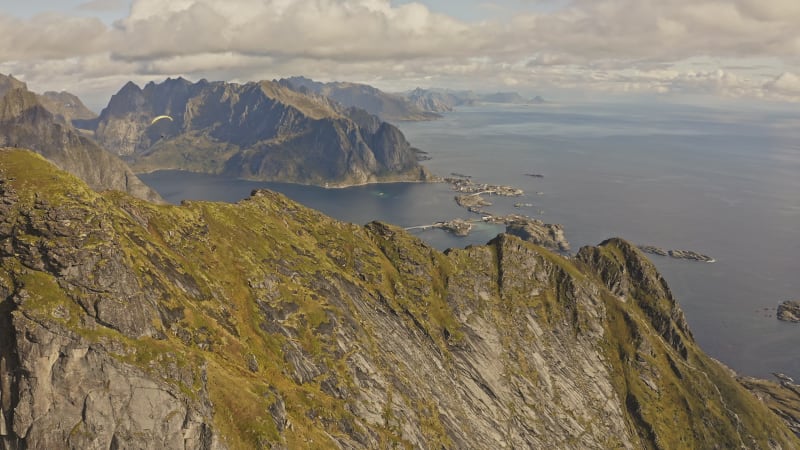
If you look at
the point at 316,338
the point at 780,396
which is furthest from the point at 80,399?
the point at 780,396

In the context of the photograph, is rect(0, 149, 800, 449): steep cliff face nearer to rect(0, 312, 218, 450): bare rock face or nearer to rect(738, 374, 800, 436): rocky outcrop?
rect(0, 312, 218, 450): bare rock face

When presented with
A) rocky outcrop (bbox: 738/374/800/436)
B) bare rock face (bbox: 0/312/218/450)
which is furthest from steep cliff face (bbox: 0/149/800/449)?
rocky outcrop (bbox: 738/374/800/436)

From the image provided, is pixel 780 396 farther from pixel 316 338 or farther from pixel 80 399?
pixel 80 399

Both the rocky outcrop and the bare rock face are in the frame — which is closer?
the bare rock face

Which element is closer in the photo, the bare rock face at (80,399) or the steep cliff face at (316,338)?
the bare rock face at (80,399)

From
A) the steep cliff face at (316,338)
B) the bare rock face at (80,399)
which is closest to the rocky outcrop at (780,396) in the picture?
the steep cliff face at (316,338)

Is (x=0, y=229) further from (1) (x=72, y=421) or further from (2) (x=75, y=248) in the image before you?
(1) (x=72, y=421)

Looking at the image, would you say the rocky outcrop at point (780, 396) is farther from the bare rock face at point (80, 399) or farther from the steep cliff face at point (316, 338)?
the bare rock face at point (80, 399)

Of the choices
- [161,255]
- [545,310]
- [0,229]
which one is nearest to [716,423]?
[545,310]
